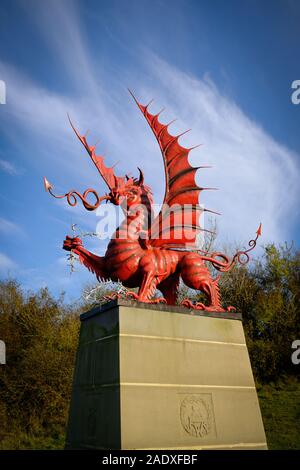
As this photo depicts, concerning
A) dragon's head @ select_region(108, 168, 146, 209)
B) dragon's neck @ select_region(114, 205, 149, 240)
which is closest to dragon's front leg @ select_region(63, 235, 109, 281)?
dragon's neck @ select_region(114, 205, 149, 240)

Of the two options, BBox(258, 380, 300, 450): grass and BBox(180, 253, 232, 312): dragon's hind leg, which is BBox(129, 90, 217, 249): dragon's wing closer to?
BBox(180, 253, 232, 312): dragon's hind leg

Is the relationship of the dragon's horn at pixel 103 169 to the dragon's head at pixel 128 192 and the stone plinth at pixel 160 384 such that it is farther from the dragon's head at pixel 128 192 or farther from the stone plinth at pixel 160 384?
the stone plinth at pixel 160 384

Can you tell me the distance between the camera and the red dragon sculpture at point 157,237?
4.73 metres

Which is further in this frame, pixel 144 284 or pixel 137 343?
pixel 144 284

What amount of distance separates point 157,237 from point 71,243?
116cm

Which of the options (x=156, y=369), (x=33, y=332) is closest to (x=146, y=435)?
(x=156, y=369)

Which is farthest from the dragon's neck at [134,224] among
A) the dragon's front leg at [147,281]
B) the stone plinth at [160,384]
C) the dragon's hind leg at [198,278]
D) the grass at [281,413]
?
the grass at [281,413]

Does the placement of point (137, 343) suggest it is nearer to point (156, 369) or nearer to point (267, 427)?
point (156, 369)

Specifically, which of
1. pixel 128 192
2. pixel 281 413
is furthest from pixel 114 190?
pixel 281 413

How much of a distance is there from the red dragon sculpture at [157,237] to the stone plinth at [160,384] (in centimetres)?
45

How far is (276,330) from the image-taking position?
47.6 ft

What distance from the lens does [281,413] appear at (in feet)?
33.9

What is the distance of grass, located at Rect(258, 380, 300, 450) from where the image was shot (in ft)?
27.1
